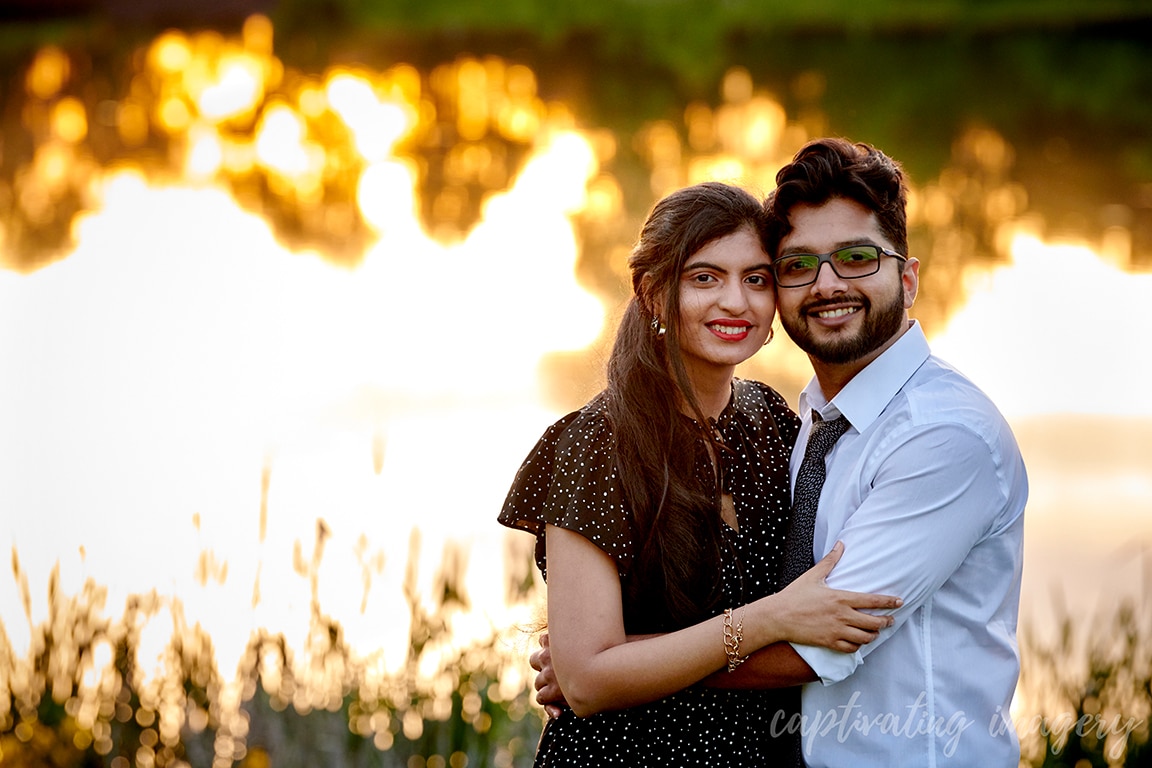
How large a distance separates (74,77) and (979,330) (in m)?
5.51

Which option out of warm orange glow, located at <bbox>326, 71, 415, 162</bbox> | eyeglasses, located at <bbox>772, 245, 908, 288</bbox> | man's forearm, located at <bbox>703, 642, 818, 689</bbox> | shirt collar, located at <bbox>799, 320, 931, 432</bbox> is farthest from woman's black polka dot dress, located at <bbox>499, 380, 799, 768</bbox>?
warm orange glow, located at <bbox>326, 71, 415, 162</bbox>

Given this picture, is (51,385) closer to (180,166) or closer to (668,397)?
(180,166)

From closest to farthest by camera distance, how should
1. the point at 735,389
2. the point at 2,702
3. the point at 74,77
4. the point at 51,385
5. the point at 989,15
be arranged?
the point at 735,389
the point at 2,702
the point at 51,385
the point at 74,77
the point at 989,15

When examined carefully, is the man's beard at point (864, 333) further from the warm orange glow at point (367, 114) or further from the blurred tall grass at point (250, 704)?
the warm orange glow at point (367, 114)

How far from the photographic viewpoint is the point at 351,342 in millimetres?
6234

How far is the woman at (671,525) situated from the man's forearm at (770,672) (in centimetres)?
2

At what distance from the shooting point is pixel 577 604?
2252 millimetres

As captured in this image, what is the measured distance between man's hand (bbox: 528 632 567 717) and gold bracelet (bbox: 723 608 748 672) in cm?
34

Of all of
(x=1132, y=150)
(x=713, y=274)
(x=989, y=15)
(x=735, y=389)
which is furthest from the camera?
(x=989, y=15)

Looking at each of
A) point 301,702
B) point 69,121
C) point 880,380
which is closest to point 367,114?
point 69,121

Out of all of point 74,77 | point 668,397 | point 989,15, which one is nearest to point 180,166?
point 74,77

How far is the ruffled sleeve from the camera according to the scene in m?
2.27

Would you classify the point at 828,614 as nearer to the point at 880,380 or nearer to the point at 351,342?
the point at 880,380

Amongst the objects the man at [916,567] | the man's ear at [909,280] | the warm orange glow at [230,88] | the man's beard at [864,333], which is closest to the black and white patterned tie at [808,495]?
the man at [916,567]
